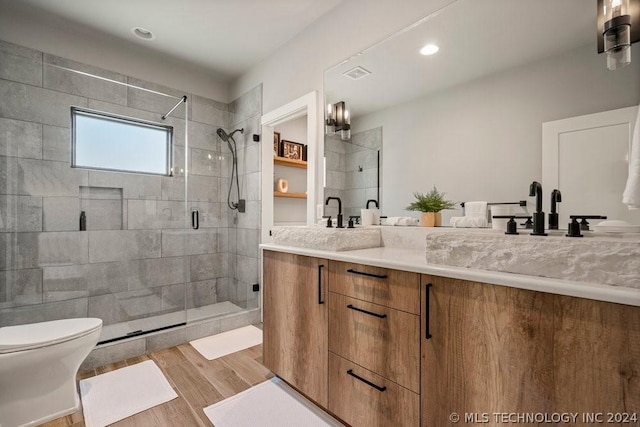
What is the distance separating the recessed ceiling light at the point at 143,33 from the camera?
2.56 meters

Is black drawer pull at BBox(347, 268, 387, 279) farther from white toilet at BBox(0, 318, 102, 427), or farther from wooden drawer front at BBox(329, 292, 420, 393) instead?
white toilet at BBox(0, 318, 102, 427)

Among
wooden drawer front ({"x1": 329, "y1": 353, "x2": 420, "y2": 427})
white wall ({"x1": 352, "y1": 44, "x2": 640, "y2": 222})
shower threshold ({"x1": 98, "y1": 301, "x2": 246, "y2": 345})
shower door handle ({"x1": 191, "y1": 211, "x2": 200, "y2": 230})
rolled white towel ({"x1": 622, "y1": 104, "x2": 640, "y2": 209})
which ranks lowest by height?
shower threshold ({"x1": 98, "y1": 301, "x2": 246, "y2": 345})

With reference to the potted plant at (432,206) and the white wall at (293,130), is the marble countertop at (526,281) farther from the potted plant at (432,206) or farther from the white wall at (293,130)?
the white wall at (293,130)

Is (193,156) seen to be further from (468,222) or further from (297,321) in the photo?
(468,222)

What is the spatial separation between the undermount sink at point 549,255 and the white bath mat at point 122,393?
1811 millimetres

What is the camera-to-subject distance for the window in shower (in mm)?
2521

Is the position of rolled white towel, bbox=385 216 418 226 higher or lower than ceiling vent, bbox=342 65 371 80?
lower

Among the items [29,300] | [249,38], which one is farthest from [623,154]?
[29,300]

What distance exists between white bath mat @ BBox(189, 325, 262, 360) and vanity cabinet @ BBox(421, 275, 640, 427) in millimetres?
1728

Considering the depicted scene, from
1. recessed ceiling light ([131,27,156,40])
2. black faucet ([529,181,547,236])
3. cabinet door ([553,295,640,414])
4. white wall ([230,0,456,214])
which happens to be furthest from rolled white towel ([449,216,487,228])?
recessed ceiling light ([131,27,156,40])

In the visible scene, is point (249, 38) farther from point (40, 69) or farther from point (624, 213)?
point (624, 213)

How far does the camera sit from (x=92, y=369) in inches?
81.3

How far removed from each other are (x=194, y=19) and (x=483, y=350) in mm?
2989

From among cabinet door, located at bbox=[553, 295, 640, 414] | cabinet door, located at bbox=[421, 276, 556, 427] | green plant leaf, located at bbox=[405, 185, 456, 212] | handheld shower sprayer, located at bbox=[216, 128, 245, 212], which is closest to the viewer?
cabinet door, located at bbox=[553, 295, 640, 414]
